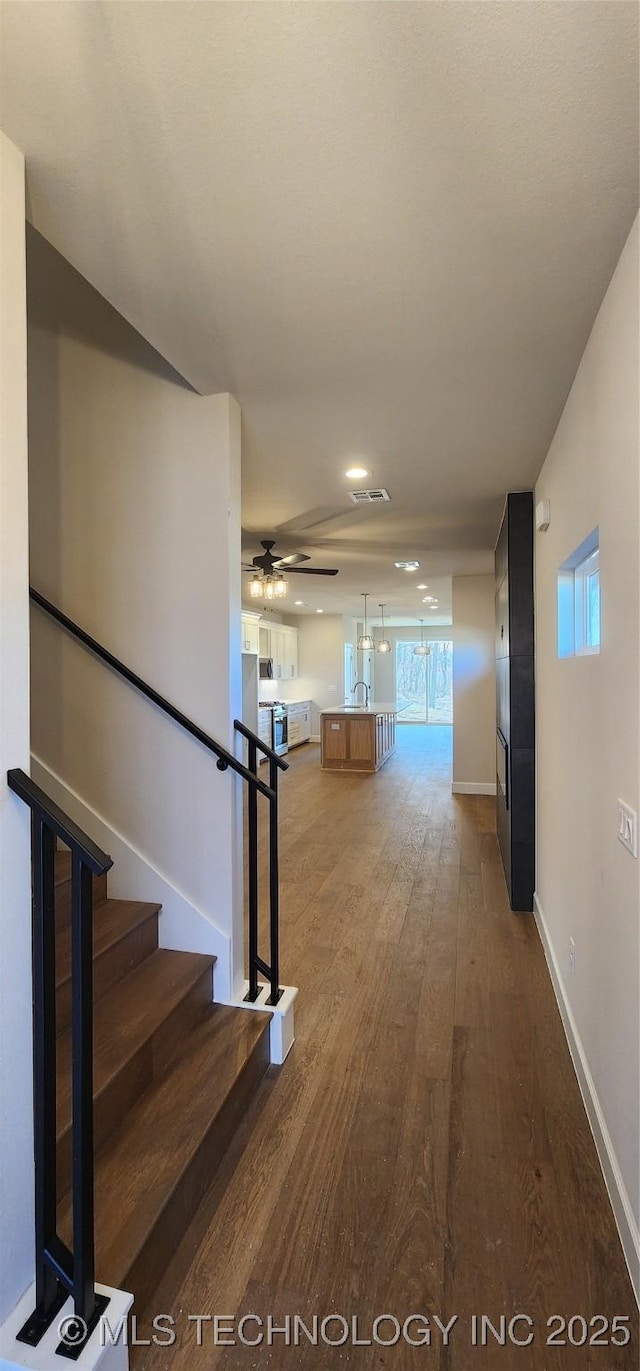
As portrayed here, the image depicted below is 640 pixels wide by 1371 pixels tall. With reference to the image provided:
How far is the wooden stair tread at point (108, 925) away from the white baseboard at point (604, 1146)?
63.7 inches

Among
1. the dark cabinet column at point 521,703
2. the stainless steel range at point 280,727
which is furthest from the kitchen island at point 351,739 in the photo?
the dark cabinet column at point 521,703

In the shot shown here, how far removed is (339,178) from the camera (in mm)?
1260

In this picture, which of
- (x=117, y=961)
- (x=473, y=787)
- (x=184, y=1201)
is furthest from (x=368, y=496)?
(x=473, y=787)

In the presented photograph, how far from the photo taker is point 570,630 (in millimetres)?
2498

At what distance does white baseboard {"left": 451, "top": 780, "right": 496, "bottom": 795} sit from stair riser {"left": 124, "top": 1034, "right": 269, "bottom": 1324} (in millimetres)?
5121

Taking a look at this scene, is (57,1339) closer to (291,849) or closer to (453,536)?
(291,849)

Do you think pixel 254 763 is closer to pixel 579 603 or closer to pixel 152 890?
pixel 152 890

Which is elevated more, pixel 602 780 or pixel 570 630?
pixel 570 630

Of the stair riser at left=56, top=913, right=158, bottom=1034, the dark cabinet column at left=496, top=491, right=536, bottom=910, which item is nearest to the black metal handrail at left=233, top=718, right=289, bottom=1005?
the stair riser at left=56, top=913, right=158, bottom=1034

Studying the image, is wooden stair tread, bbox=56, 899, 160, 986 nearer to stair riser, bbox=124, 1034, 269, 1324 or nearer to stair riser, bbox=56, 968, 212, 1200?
stair riser, bbox=56, 968, 212, 1200

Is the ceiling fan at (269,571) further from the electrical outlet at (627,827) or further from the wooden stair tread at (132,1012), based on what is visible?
the electrical outlet at (627,827)

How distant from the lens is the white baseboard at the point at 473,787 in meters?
6.69

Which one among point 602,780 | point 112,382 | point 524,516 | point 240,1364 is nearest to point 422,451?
point 524,516

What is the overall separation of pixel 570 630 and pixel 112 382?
2.16 meters
